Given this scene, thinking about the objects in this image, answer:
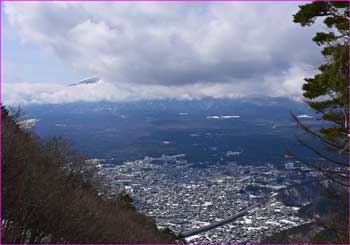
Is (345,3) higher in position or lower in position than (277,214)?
higher

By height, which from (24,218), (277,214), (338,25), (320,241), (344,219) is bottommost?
(277,214)

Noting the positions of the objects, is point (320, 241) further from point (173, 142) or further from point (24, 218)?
point (173, 142)

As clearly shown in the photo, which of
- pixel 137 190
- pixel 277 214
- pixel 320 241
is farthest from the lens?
pixel 137 190

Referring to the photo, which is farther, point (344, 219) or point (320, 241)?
point (320, 241)

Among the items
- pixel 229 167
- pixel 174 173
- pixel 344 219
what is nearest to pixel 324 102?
pixel 344 219

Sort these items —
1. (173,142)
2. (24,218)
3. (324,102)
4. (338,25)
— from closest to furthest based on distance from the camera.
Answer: (24,218)
(338,25)
(324,102)
(173,142)

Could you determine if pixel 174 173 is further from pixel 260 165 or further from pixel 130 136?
pixel 130 136
